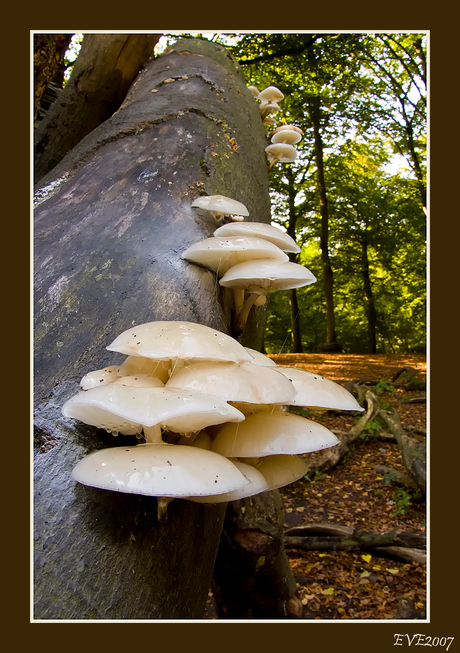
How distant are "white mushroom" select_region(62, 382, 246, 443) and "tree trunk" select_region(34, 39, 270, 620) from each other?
0.56 feet

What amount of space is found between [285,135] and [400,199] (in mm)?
12258

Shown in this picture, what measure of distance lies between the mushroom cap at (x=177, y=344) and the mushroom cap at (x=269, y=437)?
204 millimetres

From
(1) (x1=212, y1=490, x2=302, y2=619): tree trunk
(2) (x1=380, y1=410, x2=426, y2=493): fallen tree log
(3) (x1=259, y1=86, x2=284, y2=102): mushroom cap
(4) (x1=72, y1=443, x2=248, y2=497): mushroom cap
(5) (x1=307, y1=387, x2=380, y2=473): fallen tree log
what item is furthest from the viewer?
(5) (x1=307, y1=387, x2=380, y2=473): fallen tree log

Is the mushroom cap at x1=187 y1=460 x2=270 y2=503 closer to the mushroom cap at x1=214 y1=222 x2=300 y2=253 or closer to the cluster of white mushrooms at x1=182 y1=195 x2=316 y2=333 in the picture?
the cluster of white mushrooms at x1=182 y1=195 x2=316 y2=333

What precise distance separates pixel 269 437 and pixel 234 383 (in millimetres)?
221

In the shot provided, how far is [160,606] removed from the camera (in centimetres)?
112

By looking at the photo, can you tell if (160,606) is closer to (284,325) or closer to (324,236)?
(324,236)

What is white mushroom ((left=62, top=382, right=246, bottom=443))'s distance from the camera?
3.04ft

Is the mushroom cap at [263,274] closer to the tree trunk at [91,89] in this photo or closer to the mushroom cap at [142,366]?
the mushroom cap at [142,366]

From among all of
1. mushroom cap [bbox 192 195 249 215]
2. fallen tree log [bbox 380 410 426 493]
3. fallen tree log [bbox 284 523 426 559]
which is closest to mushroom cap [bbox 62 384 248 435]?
mushroom cap [bbox 192 195 249 215]

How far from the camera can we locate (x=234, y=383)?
110 centimetres

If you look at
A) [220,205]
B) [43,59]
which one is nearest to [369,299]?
[43,59]

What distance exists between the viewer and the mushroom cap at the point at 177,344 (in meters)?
1.08

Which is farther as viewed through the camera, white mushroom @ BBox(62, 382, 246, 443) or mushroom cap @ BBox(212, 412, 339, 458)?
mushroom cap @ BBox(212, 412, 339, 458)
